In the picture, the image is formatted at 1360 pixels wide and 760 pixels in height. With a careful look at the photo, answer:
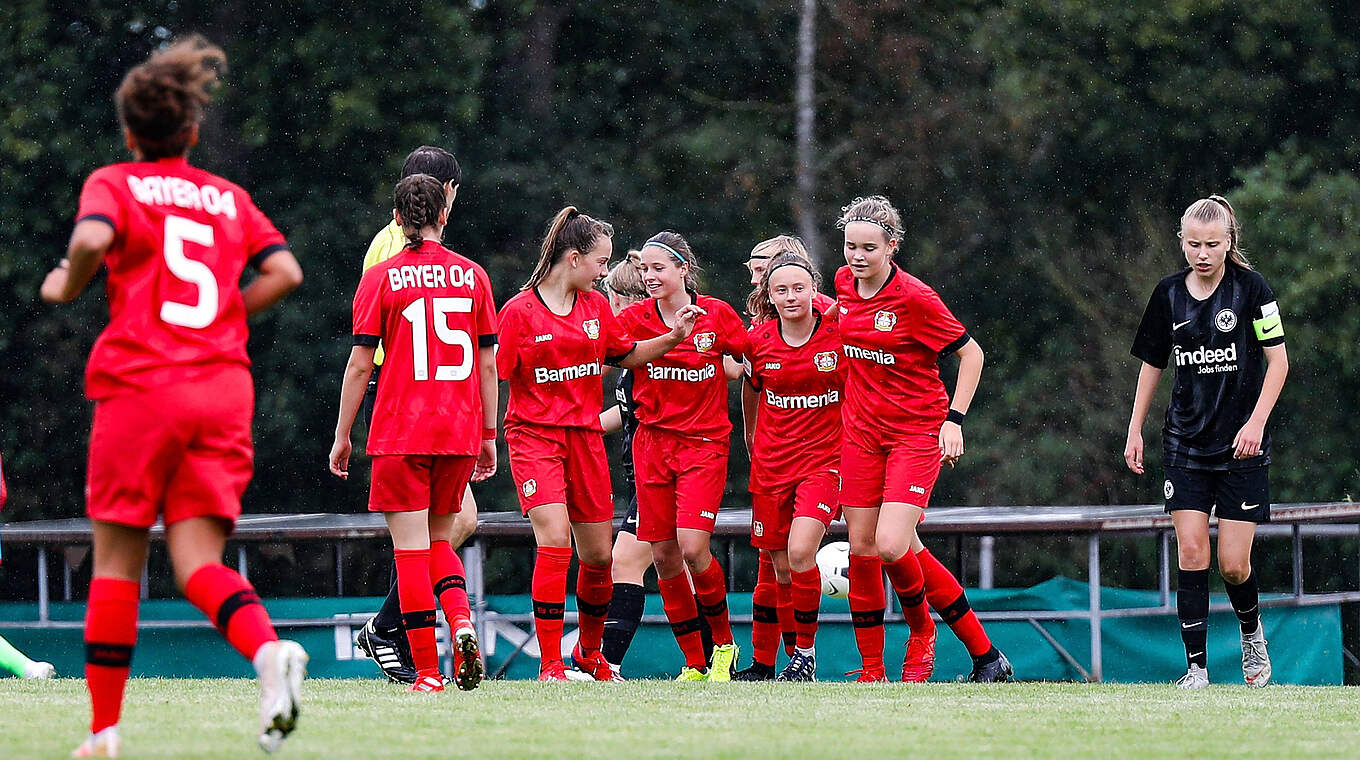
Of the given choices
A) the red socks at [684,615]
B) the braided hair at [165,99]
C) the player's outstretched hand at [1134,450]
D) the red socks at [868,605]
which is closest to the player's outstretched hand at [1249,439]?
the player's outstretched hand at [1134,450]

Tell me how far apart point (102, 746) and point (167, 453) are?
0.72 m

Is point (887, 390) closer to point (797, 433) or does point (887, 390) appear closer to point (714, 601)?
point (797, 433)

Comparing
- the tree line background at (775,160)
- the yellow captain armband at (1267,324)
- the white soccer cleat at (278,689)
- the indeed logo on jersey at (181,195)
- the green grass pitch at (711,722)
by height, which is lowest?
the green grass pitch at (711,722)

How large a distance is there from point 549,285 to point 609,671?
1724 millimetres

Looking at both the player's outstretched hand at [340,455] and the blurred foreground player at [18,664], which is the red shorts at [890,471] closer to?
the player's outstretched hand at [340,455]

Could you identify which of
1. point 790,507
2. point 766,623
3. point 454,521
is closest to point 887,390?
point 790,507

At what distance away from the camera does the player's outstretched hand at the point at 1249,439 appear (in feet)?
23.5

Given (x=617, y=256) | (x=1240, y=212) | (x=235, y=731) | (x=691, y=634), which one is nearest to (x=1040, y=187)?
(x=1240, y=212)

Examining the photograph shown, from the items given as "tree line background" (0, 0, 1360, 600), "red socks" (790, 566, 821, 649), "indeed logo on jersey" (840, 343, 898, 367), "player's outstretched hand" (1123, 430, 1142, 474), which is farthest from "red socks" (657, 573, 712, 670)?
"tree line background" (0, 0, 1360, 600)

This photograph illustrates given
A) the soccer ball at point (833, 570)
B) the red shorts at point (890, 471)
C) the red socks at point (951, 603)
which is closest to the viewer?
the red shorts at point (890, 471)

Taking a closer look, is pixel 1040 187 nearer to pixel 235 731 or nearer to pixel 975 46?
pixel 975 46

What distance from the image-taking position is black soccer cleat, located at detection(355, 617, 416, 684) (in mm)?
6941

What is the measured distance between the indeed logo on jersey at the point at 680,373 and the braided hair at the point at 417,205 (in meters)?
1.73

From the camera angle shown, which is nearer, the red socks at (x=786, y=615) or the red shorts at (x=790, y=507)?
the red shorts at (x=790, y=507)
